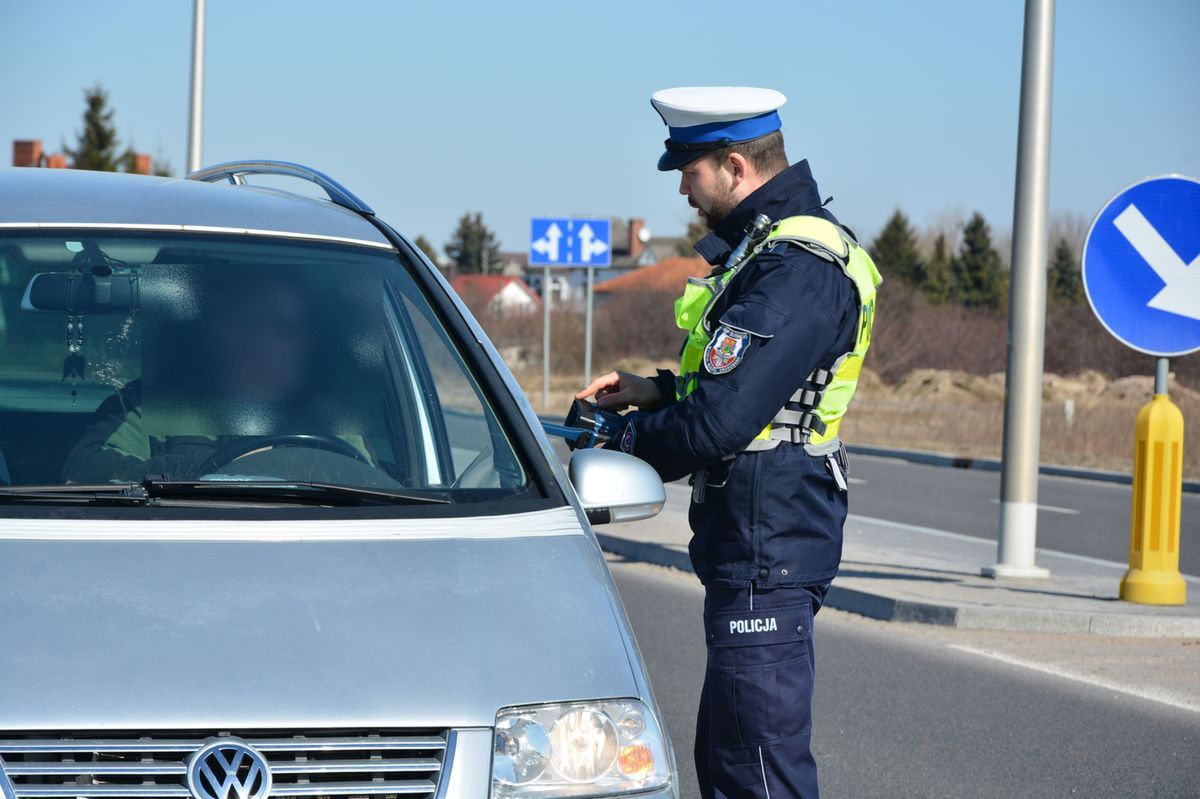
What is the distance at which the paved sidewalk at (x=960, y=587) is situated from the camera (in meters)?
8.38

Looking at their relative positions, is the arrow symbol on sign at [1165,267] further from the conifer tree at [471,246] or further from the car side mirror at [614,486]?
the conifer tree at [471,246]

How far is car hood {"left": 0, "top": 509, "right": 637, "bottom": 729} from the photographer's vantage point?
2.39 metres

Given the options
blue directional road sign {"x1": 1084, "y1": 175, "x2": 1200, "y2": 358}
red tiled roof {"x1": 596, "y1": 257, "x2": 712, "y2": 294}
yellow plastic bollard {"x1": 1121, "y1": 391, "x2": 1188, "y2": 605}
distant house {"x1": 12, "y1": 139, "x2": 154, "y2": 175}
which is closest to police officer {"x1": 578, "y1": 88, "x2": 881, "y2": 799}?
blue directional road sign {"x1": 1084, "y1": 175, "x2": 1200, "y2": 358}

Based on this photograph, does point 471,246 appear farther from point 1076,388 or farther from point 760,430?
point 760,430

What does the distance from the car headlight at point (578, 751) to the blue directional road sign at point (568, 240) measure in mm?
22654

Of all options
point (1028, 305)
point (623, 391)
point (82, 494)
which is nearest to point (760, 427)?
point (623, 391)

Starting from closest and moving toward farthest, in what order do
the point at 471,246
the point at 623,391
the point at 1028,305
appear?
the point at 623,391
the point at 1028,305
the point at 471,246

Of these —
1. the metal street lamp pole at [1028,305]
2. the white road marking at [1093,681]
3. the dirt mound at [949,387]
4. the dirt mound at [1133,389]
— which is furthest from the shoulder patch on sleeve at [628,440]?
the dirt mound at [949,387]

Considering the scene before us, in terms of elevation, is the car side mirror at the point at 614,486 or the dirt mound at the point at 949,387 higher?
the car side mirror at the point at 614,486

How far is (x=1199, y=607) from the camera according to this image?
348 inches

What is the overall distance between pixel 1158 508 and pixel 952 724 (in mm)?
3106

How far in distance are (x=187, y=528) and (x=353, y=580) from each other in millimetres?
360

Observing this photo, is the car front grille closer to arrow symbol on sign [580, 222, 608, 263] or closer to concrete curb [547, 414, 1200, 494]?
concrete curb [547, 414, 1200, 494]

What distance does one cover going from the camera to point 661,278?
312 feet
